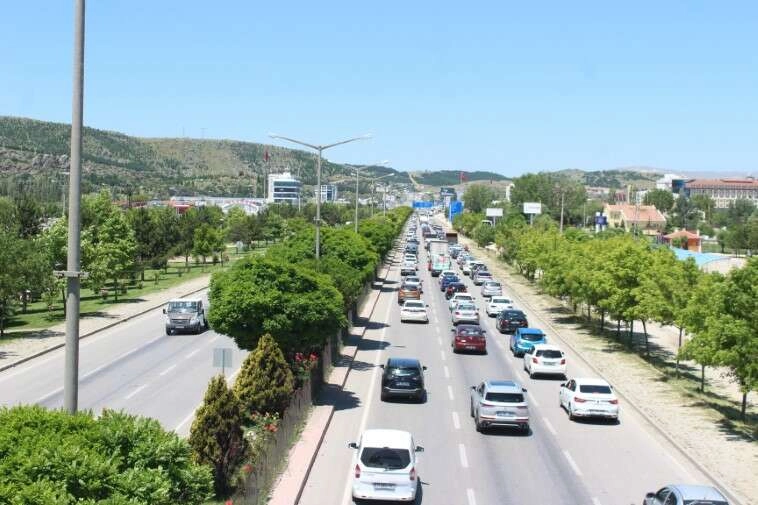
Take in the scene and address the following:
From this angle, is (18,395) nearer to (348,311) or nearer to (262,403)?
(262,403)

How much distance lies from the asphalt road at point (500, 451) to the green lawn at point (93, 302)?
21.5m

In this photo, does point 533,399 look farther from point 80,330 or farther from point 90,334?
point 80,330

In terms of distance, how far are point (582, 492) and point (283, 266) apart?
40.4 ft

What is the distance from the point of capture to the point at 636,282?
143 ft

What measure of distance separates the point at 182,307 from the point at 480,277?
38.3m

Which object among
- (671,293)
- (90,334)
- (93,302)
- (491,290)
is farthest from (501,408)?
(93,302)

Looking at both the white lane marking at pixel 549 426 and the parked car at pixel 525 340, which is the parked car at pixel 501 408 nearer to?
the white lane marking at pixel 549 426

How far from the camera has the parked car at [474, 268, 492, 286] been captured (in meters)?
80.7

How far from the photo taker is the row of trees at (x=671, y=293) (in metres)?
26.9

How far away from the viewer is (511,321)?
51469 mm

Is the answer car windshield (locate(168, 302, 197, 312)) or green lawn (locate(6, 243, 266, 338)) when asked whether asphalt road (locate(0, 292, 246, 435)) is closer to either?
car windshield (locate(168, 302, 197, 312))

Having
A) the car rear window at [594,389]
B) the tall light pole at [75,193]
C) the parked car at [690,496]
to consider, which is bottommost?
the car rear window at [594,389]

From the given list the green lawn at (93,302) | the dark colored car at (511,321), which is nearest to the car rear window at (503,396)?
the dark colored car at (511,321)

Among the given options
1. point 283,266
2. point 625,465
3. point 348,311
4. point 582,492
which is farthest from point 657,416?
point 348,311
